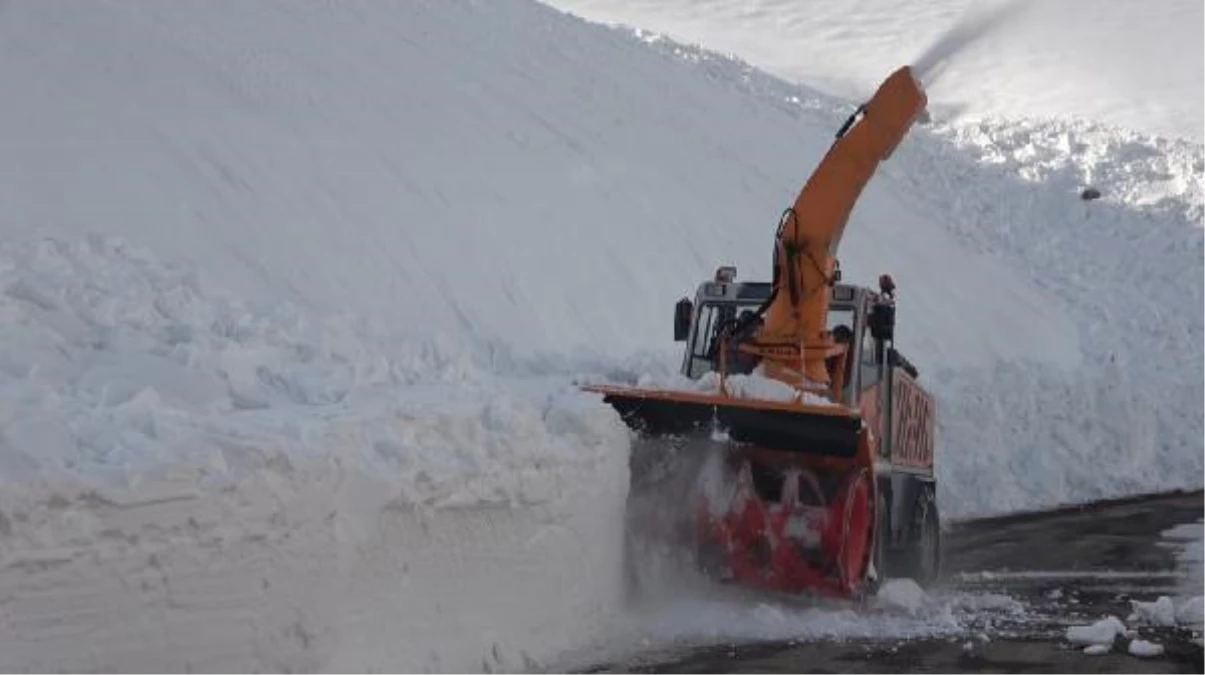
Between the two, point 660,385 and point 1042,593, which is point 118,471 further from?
point 1042,593

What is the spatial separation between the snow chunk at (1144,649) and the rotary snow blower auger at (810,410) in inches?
79.7

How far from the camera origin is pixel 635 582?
1193 cm

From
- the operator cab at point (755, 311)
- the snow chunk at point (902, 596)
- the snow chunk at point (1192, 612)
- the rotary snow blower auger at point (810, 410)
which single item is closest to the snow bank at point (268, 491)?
the rotary snow blower auger at point (810, 410)

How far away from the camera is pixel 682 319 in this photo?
1392 centimetres

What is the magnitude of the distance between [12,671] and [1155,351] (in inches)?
941

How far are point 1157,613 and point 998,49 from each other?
1365 inches

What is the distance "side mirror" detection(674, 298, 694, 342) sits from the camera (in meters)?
13.9

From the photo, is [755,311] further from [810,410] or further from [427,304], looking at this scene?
[427,304]

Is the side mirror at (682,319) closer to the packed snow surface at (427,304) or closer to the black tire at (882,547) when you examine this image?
the packed snow surface at (427,304)

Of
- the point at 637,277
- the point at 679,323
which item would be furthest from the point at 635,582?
the point at 637,277

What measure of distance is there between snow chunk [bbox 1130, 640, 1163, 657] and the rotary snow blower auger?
202 cm

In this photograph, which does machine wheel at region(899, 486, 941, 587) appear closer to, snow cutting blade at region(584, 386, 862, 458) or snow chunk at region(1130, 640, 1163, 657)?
snow cutting blade at region(584, 386, 862, 458)

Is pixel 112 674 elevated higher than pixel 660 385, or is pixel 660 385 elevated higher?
pixel 660 385

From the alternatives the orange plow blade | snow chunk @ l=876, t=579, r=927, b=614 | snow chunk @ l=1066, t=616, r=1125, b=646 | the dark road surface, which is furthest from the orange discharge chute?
snow chunk @ l=1066, t=616, r=1125, b=646
